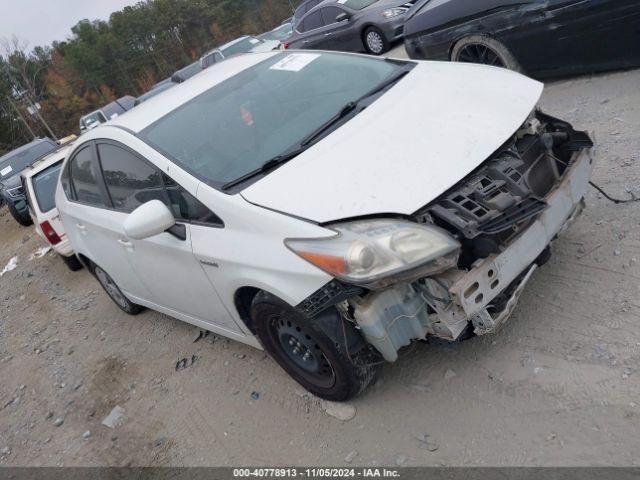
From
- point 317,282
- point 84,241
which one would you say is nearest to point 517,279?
point 317,282

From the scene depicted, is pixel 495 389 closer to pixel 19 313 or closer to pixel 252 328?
pixel 252 328

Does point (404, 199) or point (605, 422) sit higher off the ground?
point (404, 199)

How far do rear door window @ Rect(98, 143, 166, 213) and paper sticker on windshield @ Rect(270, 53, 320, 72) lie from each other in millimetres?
1236

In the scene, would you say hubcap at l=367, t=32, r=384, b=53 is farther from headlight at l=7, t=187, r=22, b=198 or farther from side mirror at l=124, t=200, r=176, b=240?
side mirror at l=124, t=200, r=176, b=240

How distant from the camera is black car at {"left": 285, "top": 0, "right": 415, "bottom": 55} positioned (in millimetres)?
11023

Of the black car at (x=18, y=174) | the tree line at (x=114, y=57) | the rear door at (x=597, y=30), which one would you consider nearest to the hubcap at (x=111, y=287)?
the rear door at (x=597, y=30)

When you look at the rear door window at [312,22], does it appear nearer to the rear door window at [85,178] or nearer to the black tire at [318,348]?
the rear door window at [85,178]

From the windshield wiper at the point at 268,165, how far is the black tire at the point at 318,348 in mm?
627

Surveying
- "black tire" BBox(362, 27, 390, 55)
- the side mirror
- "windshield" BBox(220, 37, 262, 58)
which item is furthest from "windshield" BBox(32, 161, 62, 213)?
"windshield" BBox(220, 37, 262, 58)

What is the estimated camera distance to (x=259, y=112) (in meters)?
3.66

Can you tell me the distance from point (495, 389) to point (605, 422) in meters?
0.54

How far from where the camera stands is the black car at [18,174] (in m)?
13.2

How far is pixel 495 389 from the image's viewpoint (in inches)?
115

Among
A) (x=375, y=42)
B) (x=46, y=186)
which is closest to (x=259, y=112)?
(x=46, y=186)
